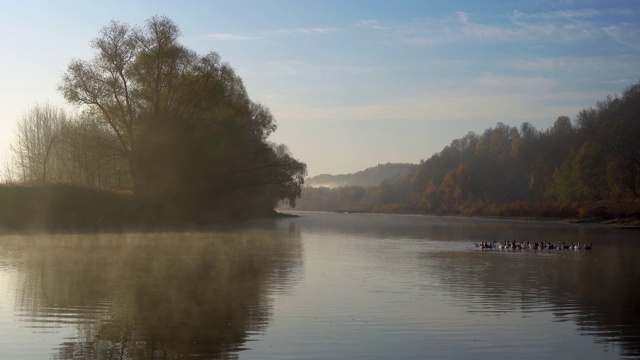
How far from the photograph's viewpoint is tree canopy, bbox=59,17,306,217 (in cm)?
5719

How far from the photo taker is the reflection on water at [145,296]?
12.5 meters

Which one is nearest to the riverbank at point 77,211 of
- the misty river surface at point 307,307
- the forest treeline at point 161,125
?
the forest treeline at point 161,125

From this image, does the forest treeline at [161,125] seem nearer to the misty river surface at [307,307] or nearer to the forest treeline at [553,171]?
the misty river surface at [307,307]

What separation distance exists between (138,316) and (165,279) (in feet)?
22.2

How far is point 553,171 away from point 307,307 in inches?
5183

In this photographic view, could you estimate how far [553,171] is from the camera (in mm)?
140375

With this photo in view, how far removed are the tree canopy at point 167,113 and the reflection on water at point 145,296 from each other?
993 inches

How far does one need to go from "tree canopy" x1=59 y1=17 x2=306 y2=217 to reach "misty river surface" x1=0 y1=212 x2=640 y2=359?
27777 mm

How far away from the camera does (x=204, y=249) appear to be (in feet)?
114

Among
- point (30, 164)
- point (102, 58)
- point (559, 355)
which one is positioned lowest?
point (559, 355)

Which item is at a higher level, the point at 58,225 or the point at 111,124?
the point at 111,124

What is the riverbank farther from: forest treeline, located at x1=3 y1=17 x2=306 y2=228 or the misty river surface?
the misty river surface

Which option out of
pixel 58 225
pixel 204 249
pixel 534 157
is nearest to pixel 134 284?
pixel 204 249

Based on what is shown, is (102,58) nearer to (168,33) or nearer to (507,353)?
(168,33)
